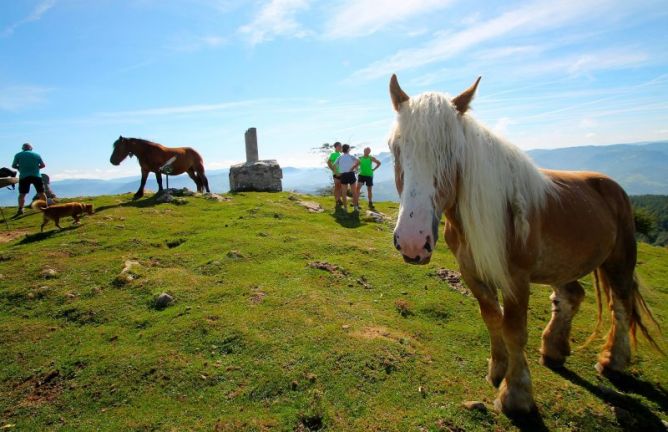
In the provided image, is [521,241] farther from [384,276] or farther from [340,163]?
[340,163]

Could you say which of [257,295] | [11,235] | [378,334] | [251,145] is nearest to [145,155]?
[11,235]

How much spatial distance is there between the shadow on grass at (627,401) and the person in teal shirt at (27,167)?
1537 centimetres

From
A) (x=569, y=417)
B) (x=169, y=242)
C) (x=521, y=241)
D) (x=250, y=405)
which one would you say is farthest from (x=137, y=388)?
(x=169, y=242)

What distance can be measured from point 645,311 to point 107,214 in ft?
47.1

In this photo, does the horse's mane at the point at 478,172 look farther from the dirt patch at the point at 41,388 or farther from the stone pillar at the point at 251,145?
the stone pillar at the point at 251,145

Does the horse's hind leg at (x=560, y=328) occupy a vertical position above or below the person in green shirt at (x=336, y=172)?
below

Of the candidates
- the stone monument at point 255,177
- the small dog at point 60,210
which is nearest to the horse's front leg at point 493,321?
the small dog at point 60,210

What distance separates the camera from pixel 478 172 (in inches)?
122

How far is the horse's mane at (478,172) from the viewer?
9.40ft

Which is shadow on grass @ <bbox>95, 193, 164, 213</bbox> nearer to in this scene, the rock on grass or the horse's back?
the rock on grass

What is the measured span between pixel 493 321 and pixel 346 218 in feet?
32.3

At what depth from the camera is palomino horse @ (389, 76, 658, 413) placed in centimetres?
284

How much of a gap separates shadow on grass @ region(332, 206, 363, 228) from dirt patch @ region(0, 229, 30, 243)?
32.1 feet

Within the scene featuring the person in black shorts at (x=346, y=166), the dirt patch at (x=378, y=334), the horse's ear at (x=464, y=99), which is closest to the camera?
the horse's ear at (x=464, y=99)
